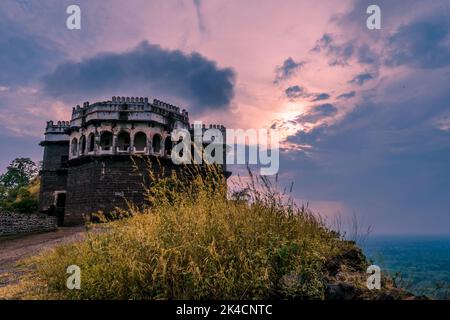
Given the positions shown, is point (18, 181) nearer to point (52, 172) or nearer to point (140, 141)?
point (52, 172)

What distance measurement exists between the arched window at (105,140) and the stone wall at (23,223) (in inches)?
243

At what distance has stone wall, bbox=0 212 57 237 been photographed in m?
21.0

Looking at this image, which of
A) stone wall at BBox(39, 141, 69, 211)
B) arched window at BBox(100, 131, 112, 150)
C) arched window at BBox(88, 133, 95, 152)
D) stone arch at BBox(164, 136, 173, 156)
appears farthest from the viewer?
stone wall at BBox(39, 141, 69, 211)

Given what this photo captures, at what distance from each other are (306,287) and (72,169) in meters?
26.1

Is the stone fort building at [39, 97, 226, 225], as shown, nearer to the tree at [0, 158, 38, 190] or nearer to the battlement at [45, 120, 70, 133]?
the battlement at [45, 120, 70, 133]

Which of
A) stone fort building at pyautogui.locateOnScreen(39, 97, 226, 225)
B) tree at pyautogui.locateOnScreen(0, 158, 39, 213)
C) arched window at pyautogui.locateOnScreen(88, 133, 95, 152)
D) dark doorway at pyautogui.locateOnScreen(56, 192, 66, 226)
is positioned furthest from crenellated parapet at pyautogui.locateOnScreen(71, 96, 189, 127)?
tree at pyautogui.locateOnScreen(0, 158, 39, 213)

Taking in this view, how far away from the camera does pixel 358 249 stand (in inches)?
241

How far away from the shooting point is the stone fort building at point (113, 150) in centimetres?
2420

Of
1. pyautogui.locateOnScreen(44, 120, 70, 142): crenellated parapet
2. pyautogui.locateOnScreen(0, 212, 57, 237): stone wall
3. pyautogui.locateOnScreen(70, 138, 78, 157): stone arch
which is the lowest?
pyautogui.locateOnScreen(0, 212, 57, 237): stone wall

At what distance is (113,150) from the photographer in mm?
24625

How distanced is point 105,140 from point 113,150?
190cm

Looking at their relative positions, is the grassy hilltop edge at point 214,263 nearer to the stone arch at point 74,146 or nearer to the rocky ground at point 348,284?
the rocky ground at point 348,284

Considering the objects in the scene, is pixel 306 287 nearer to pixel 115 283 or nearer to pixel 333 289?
pixel 333 289
